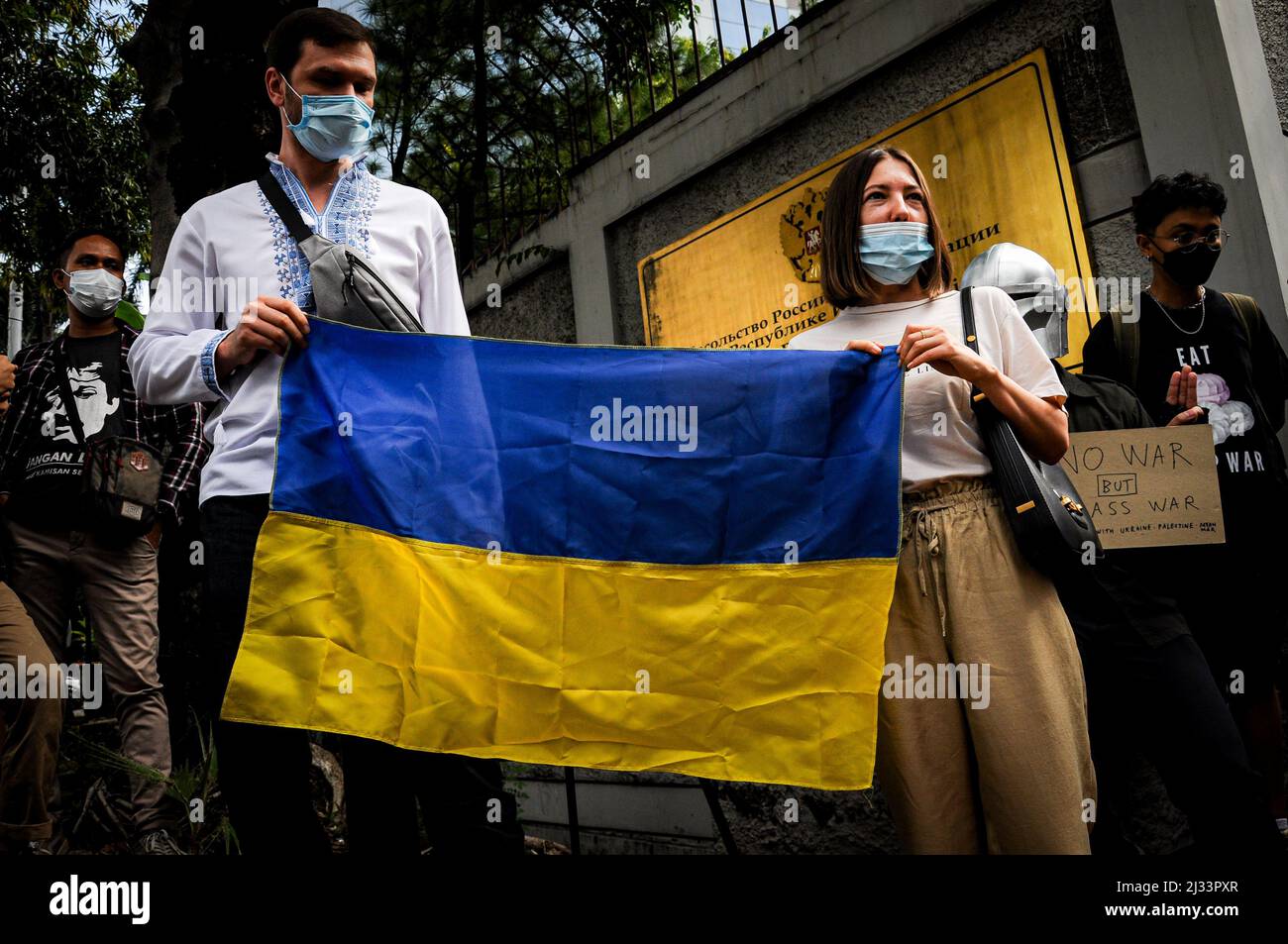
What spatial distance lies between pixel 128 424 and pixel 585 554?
2611 mm

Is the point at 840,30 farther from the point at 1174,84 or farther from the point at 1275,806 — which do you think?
the point at 1275,806

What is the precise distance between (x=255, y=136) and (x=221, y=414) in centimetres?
228

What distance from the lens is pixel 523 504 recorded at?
7.76 feet

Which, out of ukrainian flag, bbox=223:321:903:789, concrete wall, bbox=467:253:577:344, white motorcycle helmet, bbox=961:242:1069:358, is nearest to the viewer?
ukrainian flag, bbox=223:321:903:789

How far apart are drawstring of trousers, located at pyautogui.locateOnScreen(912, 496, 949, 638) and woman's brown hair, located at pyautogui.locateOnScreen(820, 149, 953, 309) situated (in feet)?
1.86

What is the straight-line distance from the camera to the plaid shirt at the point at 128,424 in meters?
3.96

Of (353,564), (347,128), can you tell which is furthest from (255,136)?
(353,564)

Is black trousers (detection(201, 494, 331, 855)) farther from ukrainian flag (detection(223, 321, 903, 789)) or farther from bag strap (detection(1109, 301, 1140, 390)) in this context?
bag strap (detection(1109, 301, 1140, 390))

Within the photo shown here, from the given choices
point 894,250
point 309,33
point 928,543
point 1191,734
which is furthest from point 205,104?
point 1191,734

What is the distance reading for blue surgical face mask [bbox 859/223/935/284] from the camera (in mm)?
2445

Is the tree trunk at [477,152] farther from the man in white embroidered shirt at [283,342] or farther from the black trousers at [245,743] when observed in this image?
the black trousers at [245,743]

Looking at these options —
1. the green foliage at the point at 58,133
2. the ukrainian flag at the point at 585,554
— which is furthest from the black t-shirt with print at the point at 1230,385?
the green foliage at the point at 58,133

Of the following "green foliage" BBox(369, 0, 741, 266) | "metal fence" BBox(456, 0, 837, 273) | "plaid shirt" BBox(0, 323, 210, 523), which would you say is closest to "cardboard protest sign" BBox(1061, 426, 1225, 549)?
"metal fence" BBox(456, 0, 837, 273)
